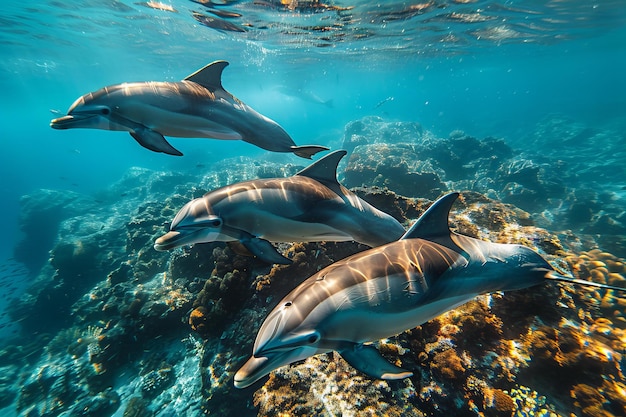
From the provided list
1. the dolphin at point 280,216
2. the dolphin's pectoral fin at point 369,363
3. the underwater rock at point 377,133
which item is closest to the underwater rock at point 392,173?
the underwater rock at point 377,133

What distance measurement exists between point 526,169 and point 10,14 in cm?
3399

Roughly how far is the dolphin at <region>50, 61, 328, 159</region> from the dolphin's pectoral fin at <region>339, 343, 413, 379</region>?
2200 mm

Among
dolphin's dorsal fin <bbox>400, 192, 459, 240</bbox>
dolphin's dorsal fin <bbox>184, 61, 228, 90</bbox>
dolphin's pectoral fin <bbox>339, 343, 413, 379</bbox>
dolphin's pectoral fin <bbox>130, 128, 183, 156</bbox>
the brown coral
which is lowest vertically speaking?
the brown coral

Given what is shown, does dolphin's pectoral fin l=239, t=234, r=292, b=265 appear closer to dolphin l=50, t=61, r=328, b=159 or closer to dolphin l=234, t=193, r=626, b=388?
dolphin l=234, t=193, r=626, b=388

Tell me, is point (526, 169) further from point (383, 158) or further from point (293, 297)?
point (293, 297)

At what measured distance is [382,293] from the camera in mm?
2281

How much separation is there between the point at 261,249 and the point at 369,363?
1474 millimetres

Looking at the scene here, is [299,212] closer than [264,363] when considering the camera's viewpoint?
No

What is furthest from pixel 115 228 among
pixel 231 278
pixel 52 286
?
pixel 231 278

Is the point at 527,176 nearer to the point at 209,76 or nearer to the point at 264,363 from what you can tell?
the point at 209,76

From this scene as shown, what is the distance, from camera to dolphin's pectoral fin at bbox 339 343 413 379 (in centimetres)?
213

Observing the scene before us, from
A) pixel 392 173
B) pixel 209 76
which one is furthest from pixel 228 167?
pixel 209 76

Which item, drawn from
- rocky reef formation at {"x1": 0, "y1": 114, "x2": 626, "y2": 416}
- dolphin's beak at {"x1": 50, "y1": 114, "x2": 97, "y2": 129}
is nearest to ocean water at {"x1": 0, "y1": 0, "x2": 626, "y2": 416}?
rocky reef formation at {"x1": 0, "y1": 114, "x2": 626, "y2": 416}

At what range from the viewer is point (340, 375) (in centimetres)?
352
